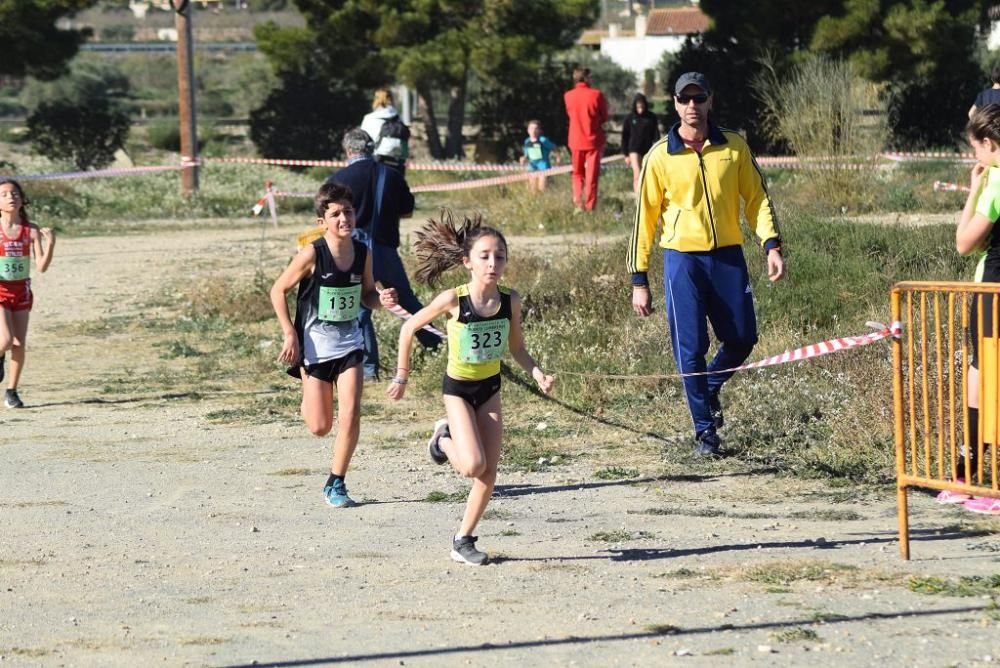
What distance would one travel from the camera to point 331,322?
8672 millimetres

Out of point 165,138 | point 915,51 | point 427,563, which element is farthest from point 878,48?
point 427,563

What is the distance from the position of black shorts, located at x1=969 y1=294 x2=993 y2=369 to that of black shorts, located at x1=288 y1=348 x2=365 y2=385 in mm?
3065

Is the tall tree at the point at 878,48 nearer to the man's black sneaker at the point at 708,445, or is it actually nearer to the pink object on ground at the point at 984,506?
the man's black sneaker at the point at 708,445

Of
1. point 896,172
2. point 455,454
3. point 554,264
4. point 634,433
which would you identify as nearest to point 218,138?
point 896,172

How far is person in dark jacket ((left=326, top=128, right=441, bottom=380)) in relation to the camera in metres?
12.1

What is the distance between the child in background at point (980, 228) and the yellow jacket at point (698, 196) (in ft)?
5.26

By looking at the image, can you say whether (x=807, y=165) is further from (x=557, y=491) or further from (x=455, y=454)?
(x=455, y=454)

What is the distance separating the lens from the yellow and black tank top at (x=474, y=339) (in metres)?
7.49

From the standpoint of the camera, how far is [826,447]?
939 cm

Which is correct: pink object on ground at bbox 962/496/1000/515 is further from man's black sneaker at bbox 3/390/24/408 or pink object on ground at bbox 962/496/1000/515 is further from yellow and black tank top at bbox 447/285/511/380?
man's black sneaker at bbox 3/390/24/408

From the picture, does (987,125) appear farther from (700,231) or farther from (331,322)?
(331,322)

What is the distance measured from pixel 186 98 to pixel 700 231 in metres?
19.3

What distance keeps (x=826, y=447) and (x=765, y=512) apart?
1.29 m

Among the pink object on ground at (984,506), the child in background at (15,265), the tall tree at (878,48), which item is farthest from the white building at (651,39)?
the pink object on ground at (984,506)
